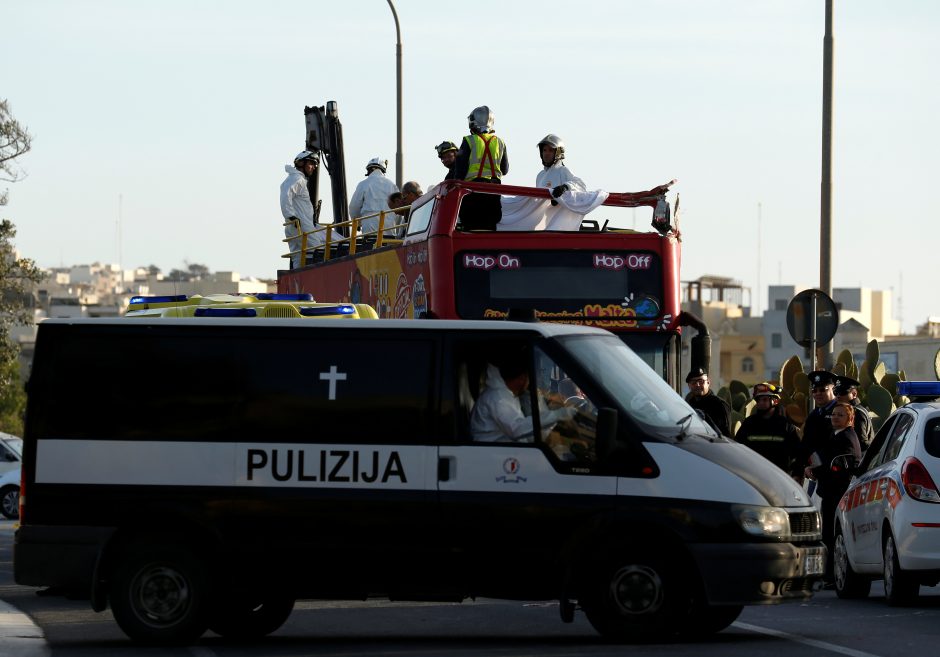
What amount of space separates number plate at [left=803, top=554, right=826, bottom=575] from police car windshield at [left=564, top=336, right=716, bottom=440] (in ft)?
2.94

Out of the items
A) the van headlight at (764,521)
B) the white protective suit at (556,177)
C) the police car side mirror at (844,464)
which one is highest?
the white protective suit at (556,177)

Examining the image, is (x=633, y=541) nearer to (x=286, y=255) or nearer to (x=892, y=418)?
(x=892, y=418)

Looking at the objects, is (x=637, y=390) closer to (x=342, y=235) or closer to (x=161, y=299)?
(x=161, y=299)

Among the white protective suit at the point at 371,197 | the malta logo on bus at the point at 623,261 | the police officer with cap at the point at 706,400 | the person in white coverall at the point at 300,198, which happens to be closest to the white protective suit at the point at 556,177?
the malta logo on bus at the point at 623,261

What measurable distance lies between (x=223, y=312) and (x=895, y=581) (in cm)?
501

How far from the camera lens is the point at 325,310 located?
45.0 feet

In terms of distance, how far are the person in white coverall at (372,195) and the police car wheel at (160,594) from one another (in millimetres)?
12379

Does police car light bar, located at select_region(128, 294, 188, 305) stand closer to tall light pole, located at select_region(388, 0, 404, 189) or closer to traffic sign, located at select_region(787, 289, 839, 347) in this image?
traffic sign, located at select_region(787, 289, 839, 347)

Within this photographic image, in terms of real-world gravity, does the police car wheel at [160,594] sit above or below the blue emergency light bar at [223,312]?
below

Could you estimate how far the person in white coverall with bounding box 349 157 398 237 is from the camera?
23359 mm

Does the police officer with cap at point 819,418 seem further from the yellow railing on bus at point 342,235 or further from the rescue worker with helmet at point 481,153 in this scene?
the yellow railing on bus at point 342,235

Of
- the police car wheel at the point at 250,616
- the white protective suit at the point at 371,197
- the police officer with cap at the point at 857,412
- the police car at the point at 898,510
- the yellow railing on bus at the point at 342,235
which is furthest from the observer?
the white protective suit at the point at 371,197

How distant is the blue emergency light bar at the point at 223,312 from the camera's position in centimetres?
1252

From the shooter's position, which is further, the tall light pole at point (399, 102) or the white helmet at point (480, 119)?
the tall light pole at point (399, 102)
